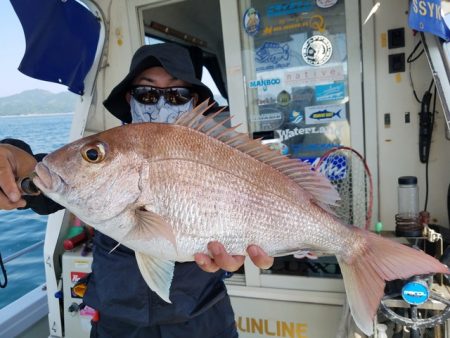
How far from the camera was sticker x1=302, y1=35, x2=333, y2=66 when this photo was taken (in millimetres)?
2627

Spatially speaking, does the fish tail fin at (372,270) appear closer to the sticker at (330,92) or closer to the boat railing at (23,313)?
the sticker at (330,92)

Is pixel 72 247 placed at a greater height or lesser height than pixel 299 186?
lesser

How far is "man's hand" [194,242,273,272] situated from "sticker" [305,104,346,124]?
1767 millimetres

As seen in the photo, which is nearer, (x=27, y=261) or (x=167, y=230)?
(x=167, y=230)

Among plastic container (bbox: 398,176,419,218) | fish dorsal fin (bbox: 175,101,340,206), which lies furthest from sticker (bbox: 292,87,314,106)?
fish dorsal fin (bbox: 175,101,340,206)

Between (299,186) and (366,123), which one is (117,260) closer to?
(299,186)


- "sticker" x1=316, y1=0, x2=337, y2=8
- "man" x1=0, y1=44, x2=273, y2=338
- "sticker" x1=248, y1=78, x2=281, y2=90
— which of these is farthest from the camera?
"sticker" x1=248, y1=78, x2=281, y2=90

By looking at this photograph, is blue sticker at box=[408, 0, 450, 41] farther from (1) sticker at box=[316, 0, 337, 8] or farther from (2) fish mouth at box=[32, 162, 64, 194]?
(2) fish mouth at box=[32, 162, 64, 194]

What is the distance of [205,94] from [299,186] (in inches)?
27.3

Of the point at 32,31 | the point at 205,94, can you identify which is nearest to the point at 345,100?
the point at 205,94

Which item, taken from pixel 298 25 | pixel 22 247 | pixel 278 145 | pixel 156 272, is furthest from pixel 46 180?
pixel 22 247

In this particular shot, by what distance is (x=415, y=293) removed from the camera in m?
1.67

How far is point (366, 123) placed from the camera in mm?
2564

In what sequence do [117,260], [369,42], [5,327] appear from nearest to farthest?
[117,260]
[369,42]
[5,327]
